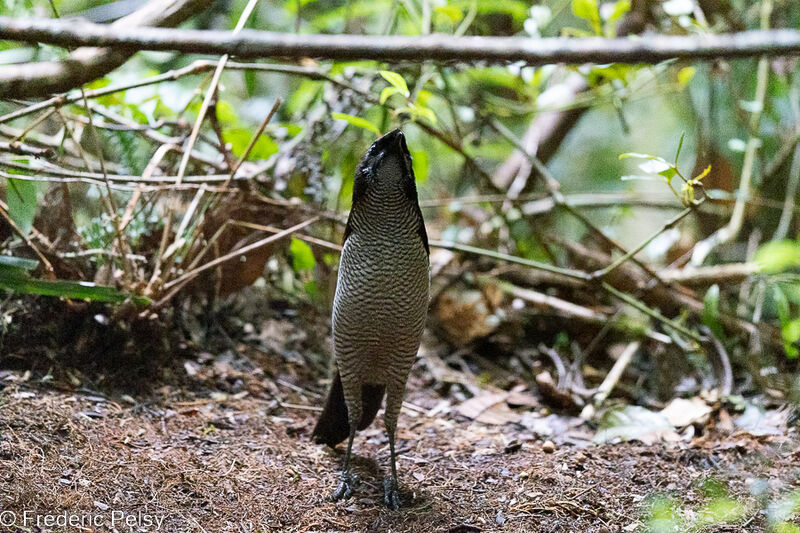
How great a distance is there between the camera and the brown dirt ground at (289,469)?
8.20 feet

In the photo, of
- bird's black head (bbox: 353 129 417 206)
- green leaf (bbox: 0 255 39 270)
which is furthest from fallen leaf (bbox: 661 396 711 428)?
green leaf (bbox: 0 255 39 270)

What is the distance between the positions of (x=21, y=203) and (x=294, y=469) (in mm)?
1751

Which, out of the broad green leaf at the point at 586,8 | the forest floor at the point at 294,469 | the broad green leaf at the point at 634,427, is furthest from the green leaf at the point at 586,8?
the forest floor at the point at 294,469

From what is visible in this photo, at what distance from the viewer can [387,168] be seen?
2.98 m

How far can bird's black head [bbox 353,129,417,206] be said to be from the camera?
117 inches

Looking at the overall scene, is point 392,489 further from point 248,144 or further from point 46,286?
point 248,144

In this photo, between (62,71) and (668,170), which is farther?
(668,170)

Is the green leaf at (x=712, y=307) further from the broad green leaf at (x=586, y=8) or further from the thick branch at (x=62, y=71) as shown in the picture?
the thick branch at (x=62, y=71)

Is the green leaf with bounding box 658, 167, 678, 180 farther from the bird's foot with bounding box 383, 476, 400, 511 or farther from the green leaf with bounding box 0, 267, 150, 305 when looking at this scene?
the green leaf with bounding box 0, 267, 150, 305

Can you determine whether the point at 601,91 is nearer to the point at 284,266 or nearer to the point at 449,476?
the point at 284,266

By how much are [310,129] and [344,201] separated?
2.06 feet

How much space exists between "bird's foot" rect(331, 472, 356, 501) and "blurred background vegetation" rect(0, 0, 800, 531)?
134 centimetres

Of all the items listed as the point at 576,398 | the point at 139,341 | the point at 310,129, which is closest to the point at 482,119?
the point at 310,129

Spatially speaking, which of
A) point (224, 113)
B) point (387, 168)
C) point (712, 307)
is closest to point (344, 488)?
point (387, 168)
